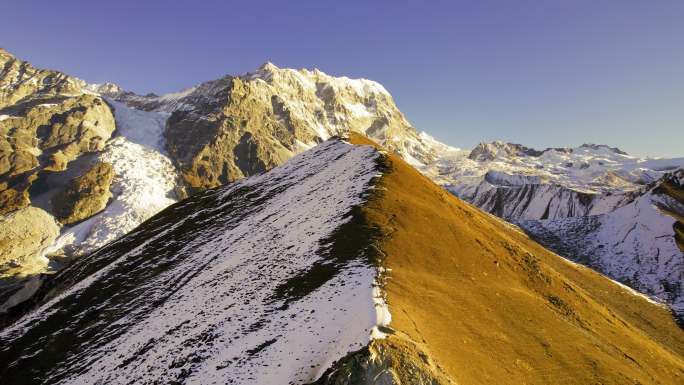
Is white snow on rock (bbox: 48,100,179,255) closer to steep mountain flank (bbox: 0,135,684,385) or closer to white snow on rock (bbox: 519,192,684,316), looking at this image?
steep mountain flank (bbox: 0,135,684,385)

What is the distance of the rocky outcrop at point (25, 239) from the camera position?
433 ft

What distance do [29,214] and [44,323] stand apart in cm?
13918

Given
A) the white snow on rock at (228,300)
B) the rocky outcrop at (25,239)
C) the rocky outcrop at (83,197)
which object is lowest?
the rocky outcrop at (25,239)

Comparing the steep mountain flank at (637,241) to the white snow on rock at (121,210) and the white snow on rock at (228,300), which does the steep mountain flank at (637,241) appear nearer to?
the white snow on rock at (228,300)

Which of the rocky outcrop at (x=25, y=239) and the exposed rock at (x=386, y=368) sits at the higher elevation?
the exposed rock at (x=386, y=368)

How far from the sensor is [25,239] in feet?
479

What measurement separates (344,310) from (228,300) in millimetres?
13183

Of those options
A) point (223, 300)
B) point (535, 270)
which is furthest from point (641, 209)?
point (223, 300)

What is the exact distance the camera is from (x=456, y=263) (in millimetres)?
33938

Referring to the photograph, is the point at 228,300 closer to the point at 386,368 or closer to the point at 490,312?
the point at 386,368

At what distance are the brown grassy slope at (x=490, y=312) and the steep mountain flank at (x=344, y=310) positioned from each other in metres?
0.14

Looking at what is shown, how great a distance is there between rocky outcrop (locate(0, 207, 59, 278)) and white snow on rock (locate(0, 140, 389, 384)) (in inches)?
3414

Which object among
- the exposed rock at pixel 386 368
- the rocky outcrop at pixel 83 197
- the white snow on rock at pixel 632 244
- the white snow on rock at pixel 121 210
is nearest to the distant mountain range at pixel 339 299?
the exposed rock at pixel 386 368

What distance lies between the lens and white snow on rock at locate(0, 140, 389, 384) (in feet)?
79.9
